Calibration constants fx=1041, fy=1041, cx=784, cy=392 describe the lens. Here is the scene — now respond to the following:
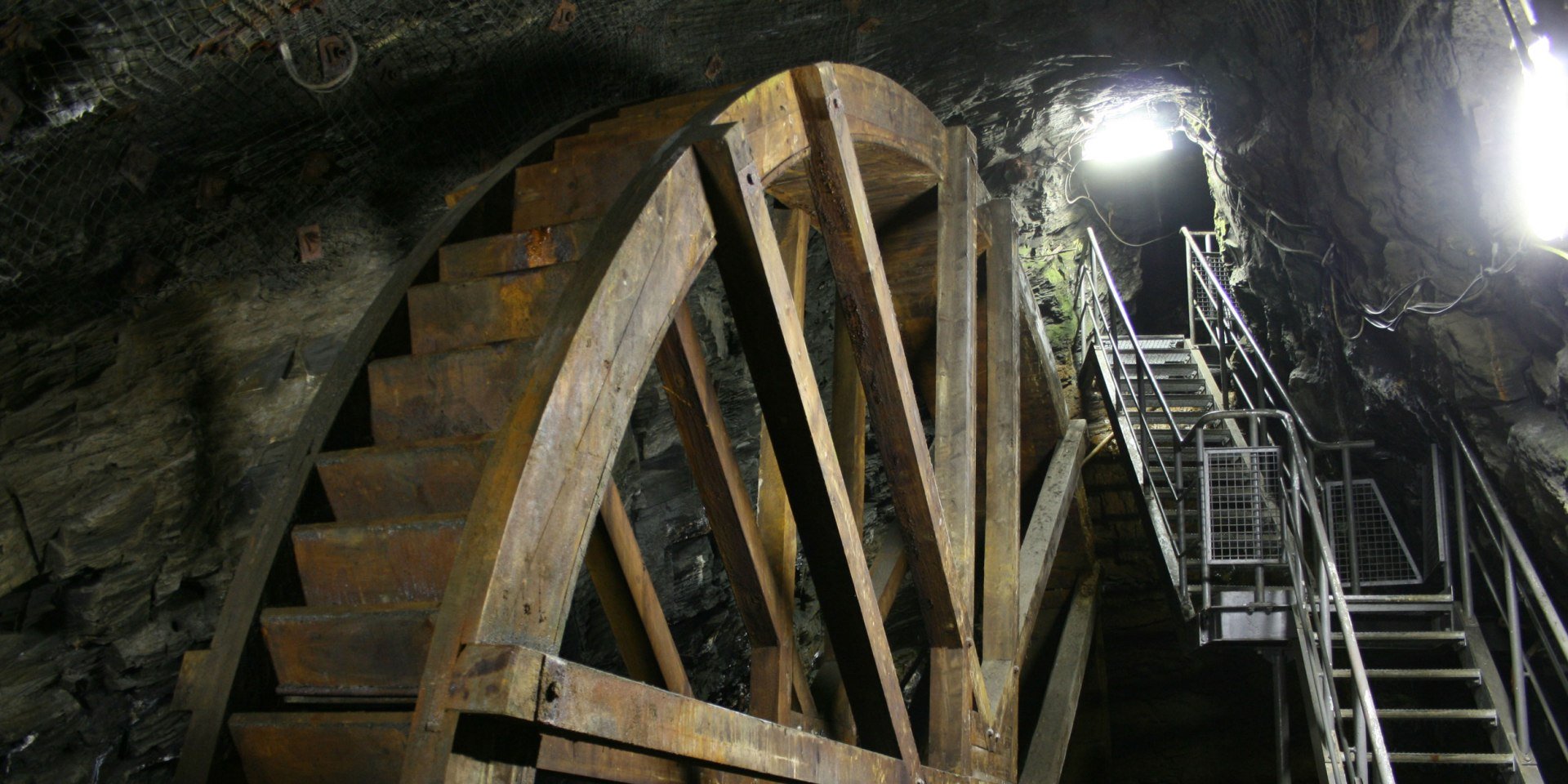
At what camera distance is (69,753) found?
453 centimetres

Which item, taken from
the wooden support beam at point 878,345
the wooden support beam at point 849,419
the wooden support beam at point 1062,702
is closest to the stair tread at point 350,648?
the wooden support beam at point 878,345

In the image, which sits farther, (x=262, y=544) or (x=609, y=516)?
(x=609, y=516)

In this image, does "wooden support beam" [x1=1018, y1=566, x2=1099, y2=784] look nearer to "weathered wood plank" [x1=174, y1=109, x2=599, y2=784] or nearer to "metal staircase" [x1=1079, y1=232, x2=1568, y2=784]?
"metal staircase" [x1=1079, y1=232, x2=1568, y2=784]

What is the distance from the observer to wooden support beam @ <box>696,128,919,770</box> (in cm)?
259

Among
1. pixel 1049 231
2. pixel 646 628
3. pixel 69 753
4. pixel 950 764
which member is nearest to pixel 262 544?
pixel 646 628

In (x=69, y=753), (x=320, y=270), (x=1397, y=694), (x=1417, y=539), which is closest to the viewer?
(x=69, y=753)

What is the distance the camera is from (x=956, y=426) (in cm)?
403

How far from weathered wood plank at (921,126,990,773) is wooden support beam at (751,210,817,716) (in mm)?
562

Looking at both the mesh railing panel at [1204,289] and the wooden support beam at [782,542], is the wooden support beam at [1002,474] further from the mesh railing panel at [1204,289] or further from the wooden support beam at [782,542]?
the mesh railing panel at [1204,289]

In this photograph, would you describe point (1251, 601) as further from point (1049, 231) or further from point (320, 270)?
point (320, 270)

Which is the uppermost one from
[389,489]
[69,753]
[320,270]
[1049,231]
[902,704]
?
[1049,231]

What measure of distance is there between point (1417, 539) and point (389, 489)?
729 cm

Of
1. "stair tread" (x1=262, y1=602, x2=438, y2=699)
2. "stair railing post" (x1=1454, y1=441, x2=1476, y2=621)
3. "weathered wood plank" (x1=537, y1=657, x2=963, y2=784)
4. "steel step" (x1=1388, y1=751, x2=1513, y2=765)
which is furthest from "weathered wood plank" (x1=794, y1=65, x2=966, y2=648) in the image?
"stair railing post" (x1=1454, y1=441, x2=1476, y2=621)

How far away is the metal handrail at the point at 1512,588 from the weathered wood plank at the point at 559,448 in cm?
592
